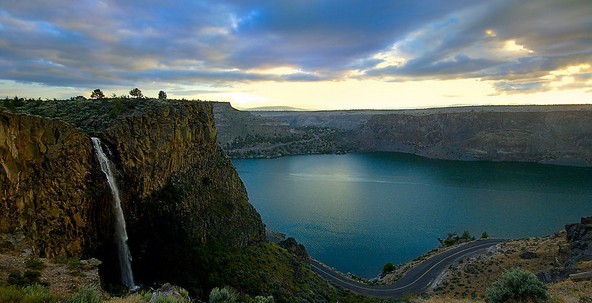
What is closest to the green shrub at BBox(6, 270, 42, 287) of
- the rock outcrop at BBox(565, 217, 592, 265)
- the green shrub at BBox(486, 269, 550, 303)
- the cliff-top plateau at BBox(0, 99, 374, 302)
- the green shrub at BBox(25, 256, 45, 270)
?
the green shrub at BBox(25, 256, 45, 270)

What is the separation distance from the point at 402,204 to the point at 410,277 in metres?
42.1

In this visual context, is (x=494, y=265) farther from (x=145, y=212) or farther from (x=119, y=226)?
(x=119, y=226)

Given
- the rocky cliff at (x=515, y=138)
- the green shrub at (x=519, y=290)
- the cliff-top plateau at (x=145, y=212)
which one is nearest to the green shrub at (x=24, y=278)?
the cliff-top plateau at (x=145, y=212)

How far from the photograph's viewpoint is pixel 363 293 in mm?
42688

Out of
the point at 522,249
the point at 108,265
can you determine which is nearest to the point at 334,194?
the point at 522,249

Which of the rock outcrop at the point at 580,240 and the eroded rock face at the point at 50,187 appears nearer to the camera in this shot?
the eroded rock face at the point at 50,187

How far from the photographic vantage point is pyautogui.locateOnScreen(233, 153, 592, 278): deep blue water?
6238 centimetres

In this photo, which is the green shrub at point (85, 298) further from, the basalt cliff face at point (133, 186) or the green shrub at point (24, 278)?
the basalt cliff face at point (133, 186)

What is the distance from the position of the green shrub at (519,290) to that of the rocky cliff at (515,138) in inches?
6554

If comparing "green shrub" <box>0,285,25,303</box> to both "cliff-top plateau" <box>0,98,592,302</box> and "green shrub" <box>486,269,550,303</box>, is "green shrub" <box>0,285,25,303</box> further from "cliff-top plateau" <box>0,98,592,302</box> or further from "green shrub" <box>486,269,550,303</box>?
"green shrub" <box>486,269,550,303</box>

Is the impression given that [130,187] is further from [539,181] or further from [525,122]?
[525,122]

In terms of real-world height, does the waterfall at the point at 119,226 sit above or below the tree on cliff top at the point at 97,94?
below

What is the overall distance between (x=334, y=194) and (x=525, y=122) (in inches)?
5219

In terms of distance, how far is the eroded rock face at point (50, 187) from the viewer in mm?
19941
